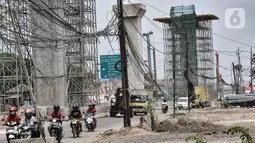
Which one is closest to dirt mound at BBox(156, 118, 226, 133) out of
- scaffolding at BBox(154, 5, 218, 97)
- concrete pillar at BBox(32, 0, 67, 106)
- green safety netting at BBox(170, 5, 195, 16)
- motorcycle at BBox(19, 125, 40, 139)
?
motorcycle at BBox(19, 125, 40, 139)

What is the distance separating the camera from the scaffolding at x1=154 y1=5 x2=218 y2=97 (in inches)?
2249

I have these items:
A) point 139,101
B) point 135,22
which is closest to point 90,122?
point 139,101

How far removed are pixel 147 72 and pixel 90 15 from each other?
15874 mm

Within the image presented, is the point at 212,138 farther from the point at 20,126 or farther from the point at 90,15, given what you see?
the point at 90,15

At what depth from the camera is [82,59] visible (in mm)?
42375

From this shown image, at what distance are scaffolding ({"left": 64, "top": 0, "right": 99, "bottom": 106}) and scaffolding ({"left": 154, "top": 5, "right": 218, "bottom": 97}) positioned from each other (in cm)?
1144

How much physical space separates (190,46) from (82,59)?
19.2 m

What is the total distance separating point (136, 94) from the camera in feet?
135

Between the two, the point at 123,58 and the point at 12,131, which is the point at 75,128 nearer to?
the point at 123,58

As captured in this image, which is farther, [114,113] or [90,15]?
[90,15]

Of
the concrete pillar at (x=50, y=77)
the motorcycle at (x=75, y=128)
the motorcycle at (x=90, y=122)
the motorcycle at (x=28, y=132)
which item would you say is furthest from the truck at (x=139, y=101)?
the motorcycle at (x=28, y=132)

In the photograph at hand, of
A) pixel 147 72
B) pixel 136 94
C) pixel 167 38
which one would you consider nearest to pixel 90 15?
pixel 136 94

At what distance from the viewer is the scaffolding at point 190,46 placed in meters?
57.1

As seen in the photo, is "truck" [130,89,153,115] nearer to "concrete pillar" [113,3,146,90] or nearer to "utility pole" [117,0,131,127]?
"concrete pillar" [113,3,146,90]
